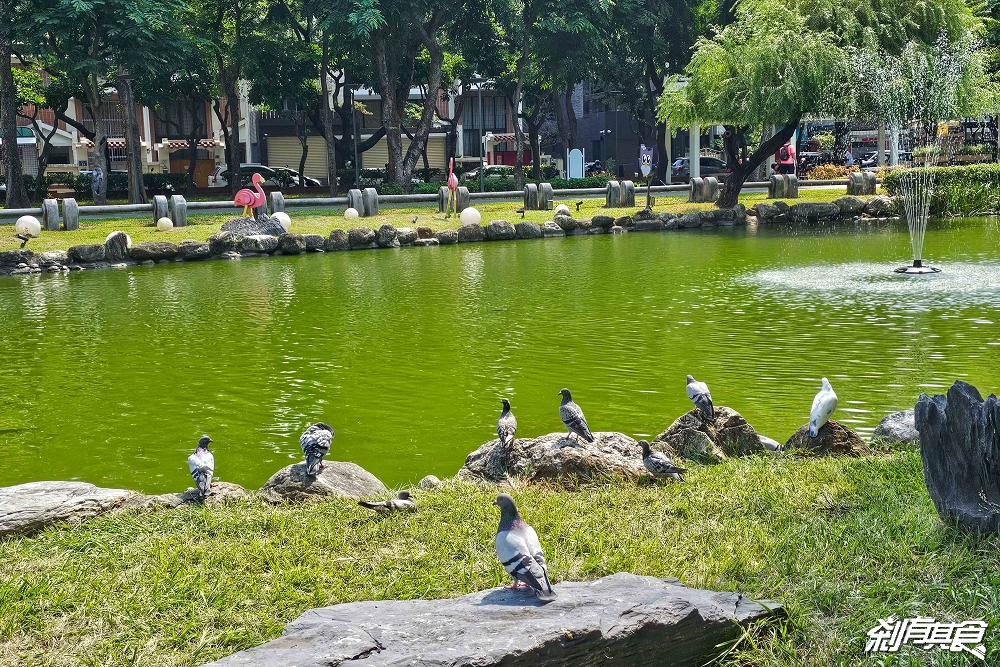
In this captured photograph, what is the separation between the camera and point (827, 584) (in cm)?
473

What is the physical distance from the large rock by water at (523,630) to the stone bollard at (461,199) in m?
28.4

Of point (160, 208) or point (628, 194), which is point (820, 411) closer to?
point (160, 208)

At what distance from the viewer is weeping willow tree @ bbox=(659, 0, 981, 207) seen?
1120 inches

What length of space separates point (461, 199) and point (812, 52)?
449 inches

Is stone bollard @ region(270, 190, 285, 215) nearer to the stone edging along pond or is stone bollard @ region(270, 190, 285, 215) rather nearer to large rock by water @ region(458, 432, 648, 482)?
the stone edging along pond

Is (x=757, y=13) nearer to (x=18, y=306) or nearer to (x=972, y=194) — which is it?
(x=972, y=194)

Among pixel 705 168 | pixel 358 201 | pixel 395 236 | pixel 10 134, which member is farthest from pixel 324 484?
pixel 705 168

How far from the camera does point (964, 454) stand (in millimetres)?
5270

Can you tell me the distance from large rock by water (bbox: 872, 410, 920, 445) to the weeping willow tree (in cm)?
2178

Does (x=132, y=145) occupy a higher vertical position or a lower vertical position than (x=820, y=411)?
higher

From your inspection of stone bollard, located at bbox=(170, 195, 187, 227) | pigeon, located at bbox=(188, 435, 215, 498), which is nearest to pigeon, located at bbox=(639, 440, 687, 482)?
pigeon, located at bbox=(188, 435, 215, 498)

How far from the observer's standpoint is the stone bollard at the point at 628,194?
34281mm

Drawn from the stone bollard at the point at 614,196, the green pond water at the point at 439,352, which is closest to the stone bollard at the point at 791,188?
the stone bollard at the point at 614,196

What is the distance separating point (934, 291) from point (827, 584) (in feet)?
42.9
